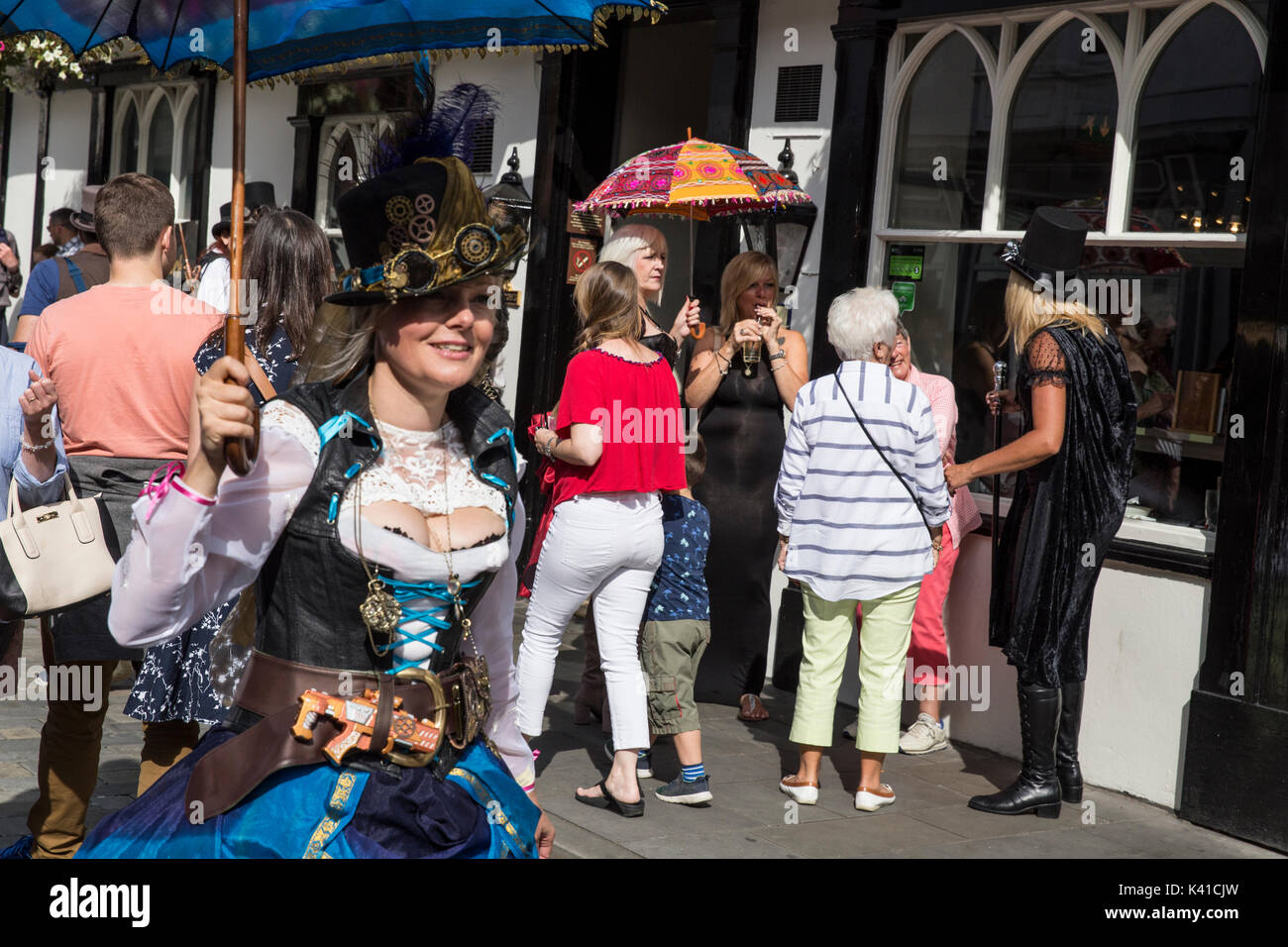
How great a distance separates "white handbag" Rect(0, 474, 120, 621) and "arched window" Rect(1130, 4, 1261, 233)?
4.48 meters

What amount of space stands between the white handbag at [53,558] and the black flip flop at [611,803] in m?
2.16

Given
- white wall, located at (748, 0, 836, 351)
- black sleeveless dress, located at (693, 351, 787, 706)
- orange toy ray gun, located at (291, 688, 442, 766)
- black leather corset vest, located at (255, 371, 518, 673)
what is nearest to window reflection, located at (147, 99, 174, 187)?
white wall, located at (748, 0, 836, 351)

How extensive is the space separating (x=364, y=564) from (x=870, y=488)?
10.5 ft

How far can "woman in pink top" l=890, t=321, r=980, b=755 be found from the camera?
6.53m

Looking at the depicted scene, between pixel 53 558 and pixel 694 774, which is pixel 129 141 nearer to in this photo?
pixel 694 774

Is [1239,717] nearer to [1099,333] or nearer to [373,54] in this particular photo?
[1099,333]

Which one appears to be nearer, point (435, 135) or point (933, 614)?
point (435, 135)

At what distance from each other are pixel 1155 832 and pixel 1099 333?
1.92m

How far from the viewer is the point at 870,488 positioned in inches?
214

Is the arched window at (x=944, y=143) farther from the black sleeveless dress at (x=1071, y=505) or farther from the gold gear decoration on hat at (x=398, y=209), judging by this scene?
the gold gear decoration on hat at (x=398, y=209)

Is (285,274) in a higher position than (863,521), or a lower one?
higher

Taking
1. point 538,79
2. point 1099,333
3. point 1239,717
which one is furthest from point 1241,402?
point 538,79

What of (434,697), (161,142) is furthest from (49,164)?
(434,697)

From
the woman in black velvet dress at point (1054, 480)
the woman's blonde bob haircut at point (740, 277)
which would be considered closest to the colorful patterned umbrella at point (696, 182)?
the woman's blonde bob haircut at point (740, 277)
